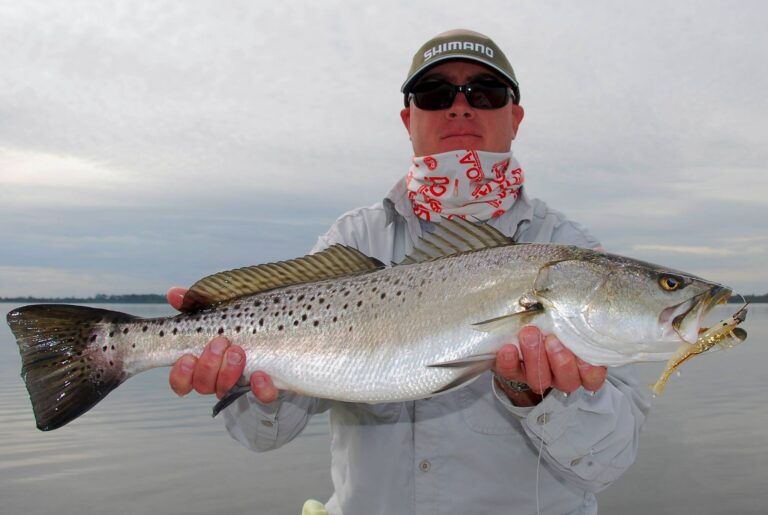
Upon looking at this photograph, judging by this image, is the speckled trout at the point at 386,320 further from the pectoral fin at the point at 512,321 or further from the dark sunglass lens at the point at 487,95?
the dark sunglass lens at the point at 487,95

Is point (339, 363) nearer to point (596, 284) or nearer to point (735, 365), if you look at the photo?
point (596, 284)

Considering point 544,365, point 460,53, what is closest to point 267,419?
point 544,365

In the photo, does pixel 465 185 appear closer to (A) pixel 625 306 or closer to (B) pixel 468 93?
(B) pixel 468 93

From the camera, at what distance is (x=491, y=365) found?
10.5 ft

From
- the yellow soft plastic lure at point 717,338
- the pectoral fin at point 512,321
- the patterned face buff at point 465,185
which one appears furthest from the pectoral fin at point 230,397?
the yellow soft plastic lure at point 717,338

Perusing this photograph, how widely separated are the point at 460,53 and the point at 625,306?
2.26m

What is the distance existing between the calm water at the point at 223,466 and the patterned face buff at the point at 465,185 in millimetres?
6250

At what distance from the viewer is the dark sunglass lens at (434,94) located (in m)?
4.57

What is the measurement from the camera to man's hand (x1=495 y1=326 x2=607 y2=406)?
3.02 meters

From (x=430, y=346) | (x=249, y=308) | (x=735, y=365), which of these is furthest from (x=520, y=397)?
A: (x=735, y=365)

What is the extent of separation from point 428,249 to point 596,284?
0.94m

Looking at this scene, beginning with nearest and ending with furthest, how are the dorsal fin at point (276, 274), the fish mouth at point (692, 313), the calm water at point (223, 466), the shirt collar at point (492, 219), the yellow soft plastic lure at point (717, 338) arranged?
the yellow soft plastic lure at point (717, 338) → the fish mouth at point (692, 313) → the dorsal fin at point (276, 274) → the shirt collar at point (492, 219) → the calm water at point (223, 466)

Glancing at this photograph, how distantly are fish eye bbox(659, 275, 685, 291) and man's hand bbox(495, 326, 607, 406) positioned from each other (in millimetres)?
506

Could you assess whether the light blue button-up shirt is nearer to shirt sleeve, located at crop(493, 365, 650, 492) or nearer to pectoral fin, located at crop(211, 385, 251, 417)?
shirt sleeve, located at crop(493, 365, 650, 492)
